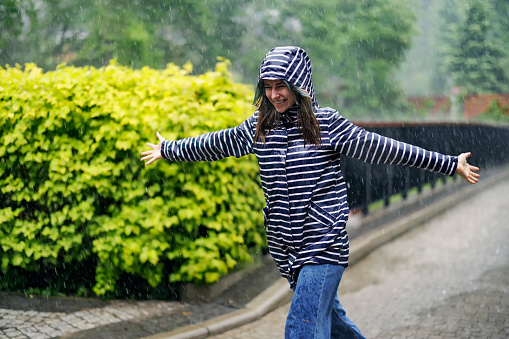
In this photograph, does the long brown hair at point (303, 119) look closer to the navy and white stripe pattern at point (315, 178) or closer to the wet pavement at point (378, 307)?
the navy and white stripe pattern at point (315, 178)

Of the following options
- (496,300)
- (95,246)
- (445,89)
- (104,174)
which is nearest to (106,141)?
Answer: (104,174)

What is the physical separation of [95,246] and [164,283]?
82cm

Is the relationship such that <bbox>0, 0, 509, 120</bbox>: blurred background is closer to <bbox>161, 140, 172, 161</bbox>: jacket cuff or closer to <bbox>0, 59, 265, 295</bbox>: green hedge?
<bbox>0, 59, 265, 295</bbox>: green hedge

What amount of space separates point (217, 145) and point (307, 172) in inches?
25.9

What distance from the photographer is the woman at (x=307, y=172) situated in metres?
2.82

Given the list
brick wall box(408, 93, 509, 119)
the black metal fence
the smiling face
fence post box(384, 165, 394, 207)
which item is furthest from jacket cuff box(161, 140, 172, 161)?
brick wall box(408, 93, 509, 119)

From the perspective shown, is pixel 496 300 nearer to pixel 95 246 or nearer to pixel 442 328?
pixel 442 328

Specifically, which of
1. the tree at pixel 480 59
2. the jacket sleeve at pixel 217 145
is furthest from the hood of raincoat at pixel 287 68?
the tree at pixel 480 59

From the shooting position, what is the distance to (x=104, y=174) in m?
5.01

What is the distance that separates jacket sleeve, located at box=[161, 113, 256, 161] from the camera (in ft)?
10.5

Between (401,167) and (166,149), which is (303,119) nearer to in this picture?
(166,149)

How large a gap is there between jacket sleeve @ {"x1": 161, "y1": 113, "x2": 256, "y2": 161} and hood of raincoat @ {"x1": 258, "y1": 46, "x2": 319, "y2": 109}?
14.1 inches

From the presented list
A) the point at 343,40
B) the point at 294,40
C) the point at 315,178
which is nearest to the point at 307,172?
the point at 315,178

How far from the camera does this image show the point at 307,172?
113 inches
